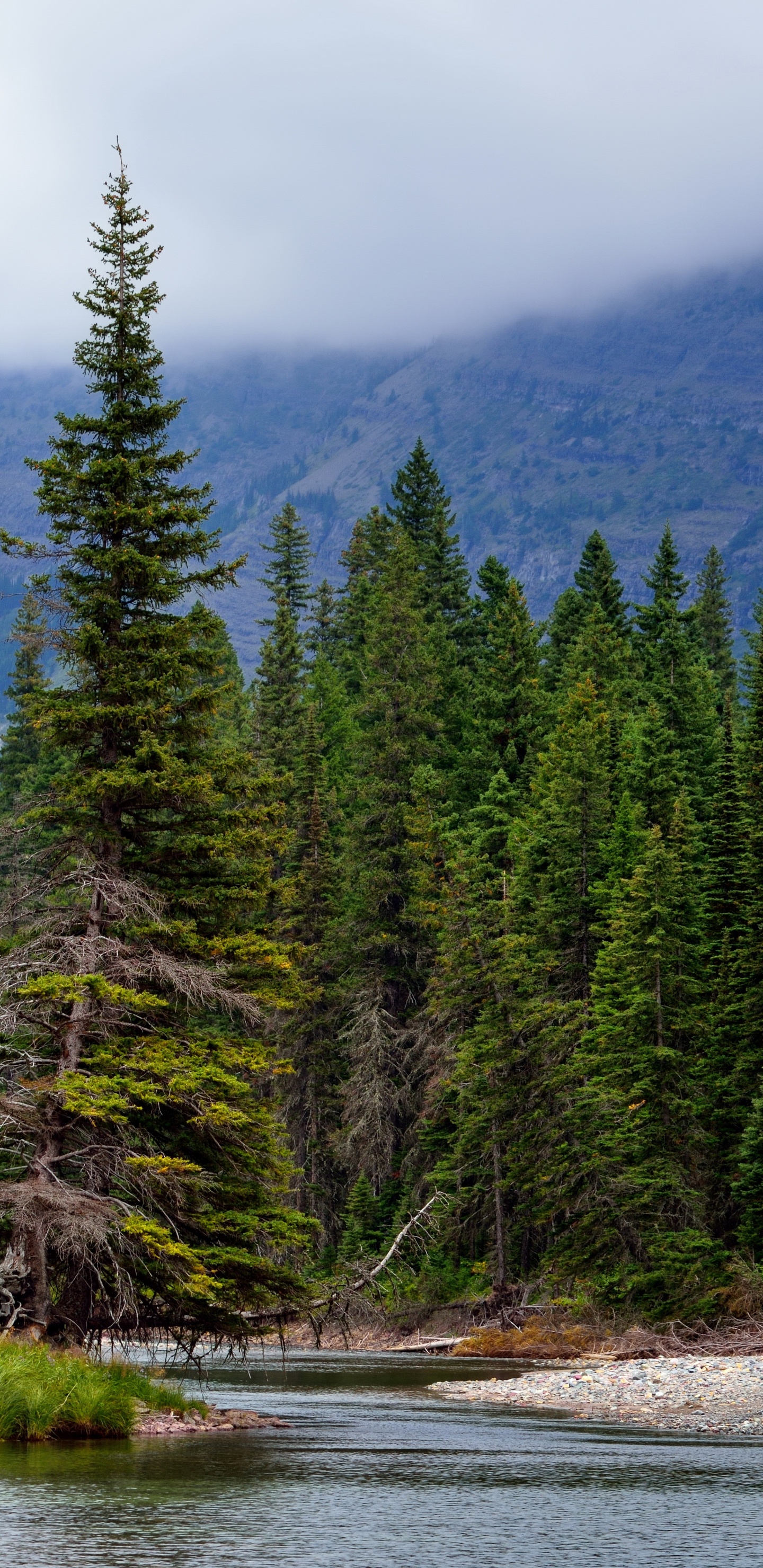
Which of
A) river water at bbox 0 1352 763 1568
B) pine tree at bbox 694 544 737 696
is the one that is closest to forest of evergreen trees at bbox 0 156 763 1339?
river water at bbox 0 1352 763 1568

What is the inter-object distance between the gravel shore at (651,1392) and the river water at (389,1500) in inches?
86.1

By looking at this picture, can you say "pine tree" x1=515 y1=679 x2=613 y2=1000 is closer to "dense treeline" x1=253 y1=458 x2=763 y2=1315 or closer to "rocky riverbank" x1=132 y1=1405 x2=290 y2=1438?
"dense treeline" x1=253 y1=458 x2=763 y2=1315

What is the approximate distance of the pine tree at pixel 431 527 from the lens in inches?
3927

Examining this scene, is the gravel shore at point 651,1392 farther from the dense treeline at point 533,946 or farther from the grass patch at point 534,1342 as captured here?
the dense treeline at point 533,946

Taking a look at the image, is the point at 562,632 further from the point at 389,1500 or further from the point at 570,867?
the point at 389,1500

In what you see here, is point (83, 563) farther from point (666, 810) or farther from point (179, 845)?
point (666, 810)

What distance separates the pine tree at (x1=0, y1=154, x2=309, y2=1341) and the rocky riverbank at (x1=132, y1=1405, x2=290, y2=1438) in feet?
4.98

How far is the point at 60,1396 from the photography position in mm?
22141

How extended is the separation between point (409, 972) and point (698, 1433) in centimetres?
4100

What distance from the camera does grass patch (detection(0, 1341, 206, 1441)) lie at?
70.6 ft

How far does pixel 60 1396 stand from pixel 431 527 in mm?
85746

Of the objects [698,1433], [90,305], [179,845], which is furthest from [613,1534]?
[90,305]

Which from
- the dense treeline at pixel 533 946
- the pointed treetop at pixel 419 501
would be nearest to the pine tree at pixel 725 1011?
the dense treeline at pixel 533 946

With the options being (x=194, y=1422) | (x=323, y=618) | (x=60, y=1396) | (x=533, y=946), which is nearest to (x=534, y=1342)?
(x=533, y=946)
